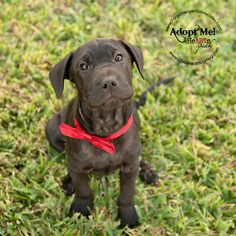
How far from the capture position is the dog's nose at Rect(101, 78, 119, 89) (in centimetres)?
219

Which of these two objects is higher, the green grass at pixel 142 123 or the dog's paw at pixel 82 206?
the green grass at pixel 142 123

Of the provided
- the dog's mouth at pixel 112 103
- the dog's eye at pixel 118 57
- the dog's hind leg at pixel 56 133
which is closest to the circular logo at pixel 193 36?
the dog's hind leg at pixel 56 133

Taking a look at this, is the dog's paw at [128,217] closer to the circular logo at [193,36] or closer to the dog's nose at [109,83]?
the dog's nose at [109,83]

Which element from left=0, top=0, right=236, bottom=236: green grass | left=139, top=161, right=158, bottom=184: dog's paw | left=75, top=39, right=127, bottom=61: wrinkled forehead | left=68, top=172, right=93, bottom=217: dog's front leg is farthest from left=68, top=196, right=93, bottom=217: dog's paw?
left=75, top=39, right=127, bottom=61: wrinkled forehead

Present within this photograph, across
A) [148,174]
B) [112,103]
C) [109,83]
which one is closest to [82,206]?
[148,174]

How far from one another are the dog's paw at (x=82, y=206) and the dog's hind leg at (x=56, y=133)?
84cm

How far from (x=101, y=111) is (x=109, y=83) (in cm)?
42

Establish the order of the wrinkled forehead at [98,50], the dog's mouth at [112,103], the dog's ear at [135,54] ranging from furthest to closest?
1. the dog's ear at [135,54]
2. the wrinkled forehead at [98,50]
3. the dog's mouth at [112,103]

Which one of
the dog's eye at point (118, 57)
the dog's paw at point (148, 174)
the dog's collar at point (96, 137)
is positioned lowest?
the dog's paw at point (148, 174)

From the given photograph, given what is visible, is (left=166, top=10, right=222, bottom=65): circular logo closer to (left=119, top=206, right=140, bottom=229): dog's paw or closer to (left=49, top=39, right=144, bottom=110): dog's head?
(left=49, top=39, right=144, bottom=110): dog's head

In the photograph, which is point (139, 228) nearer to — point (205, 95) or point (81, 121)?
point (81, 121)

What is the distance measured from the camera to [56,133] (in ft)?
12.0

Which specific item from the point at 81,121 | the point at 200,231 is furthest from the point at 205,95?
the point at 81,121

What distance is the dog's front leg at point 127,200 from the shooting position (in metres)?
3.00
